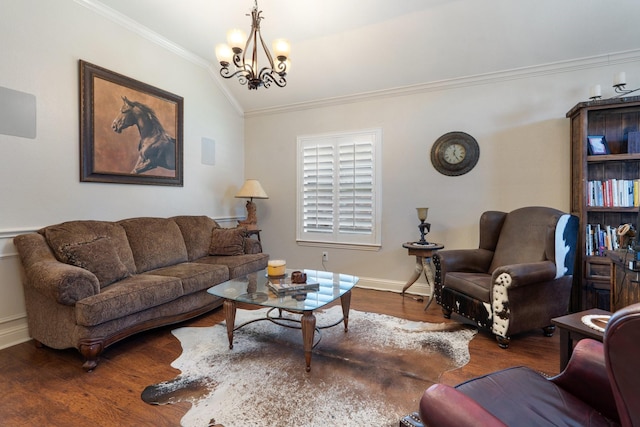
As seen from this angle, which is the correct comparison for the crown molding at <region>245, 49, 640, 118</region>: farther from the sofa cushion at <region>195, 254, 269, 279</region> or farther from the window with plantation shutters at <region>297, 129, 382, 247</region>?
the sofa cushion at <region>195, 254, 269, 279</region>

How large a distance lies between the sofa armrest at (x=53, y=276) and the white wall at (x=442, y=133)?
9.43 feet

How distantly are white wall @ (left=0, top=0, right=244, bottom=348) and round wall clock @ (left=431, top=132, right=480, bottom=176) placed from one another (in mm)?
3387

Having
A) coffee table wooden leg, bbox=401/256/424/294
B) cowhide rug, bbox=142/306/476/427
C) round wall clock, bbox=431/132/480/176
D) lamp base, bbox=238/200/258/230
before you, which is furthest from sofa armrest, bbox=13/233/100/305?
round wall clock, bbox=431/132/480/176

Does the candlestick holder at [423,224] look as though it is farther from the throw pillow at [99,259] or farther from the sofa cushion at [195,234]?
the throw pillow at [99,259]

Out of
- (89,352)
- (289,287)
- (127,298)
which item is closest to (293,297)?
(289,287)

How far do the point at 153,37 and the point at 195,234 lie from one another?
236 centimetres

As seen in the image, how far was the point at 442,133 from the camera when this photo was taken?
3.90 meters

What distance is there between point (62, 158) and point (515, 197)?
15.4ft

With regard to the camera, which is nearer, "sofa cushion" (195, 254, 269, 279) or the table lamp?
"sofa cushion" (195, 254, 269, 279)

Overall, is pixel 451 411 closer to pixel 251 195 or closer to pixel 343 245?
pixel 343 245

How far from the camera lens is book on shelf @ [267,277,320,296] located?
94.5 inches

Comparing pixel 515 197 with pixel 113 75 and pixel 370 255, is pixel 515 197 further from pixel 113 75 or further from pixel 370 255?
pixel 113 75

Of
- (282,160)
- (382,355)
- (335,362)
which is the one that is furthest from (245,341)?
(282,160)

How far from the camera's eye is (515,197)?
3.61m
